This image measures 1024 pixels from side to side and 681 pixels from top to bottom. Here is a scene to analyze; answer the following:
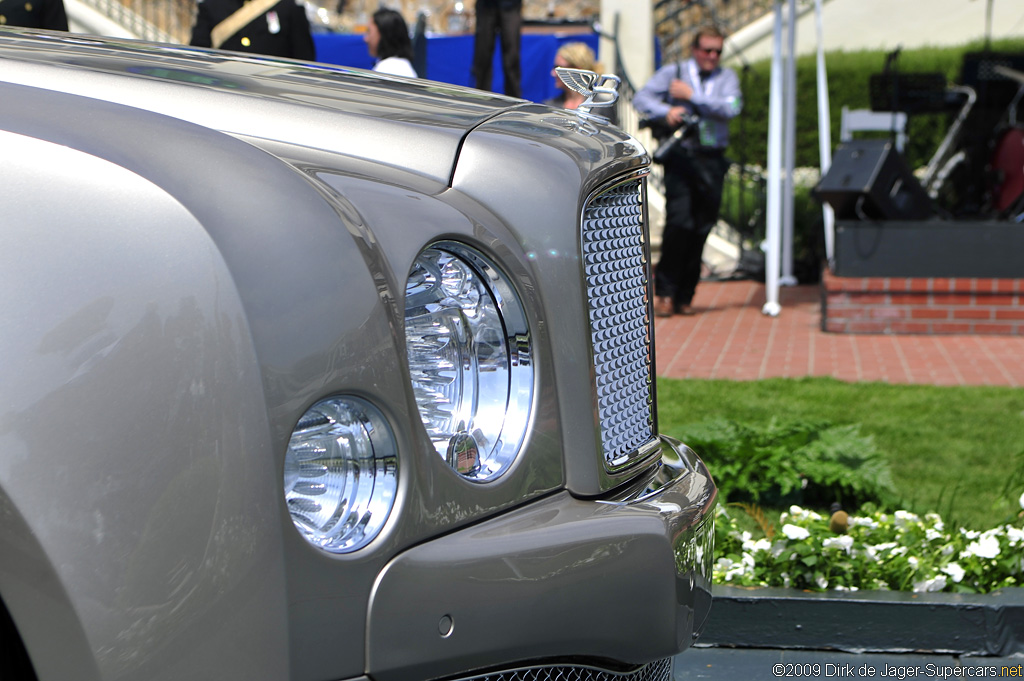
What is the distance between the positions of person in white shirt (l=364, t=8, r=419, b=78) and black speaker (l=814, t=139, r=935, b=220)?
3282mm

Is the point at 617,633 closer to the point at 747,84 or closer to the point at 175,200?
the point at 175,200

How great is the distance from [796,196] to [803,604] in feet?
32.6

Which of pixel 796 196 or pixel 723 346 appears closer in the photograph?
pixel 723 346

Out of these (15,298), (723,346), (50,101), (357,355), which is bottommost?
(723,346)

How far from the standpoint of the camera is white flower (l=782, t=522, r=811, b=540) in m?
2.93

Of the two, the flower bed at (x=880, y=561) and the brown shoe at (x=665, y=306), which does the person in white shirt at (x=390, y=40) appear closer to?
the brown shoe at (x=665, y=306)

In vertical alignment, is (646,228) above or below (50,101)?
below

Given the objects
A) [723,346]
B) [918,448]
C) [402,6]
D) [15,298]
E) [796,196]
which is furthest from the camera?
[402,6]

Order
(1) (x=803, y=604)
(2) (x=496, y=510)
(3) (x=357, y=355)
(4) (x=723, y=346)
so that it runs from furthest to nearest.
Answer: (4) (x=723, y=346) < (1) (x=803, y=604) < (2) (x=496, y=510) < (3) (x=357, y=355)

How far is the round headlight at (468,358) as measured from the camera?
55.6 inches

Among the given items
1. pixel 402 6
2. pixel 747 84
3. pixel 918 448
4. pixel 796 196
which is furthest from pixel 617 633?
pixel 402 6

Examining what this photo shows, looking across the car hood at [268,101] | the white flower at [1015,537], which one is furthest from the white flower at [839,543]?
the car hood at [268,101]

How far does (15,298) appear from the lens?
112cm

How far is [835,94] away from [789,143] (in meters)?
9.23
